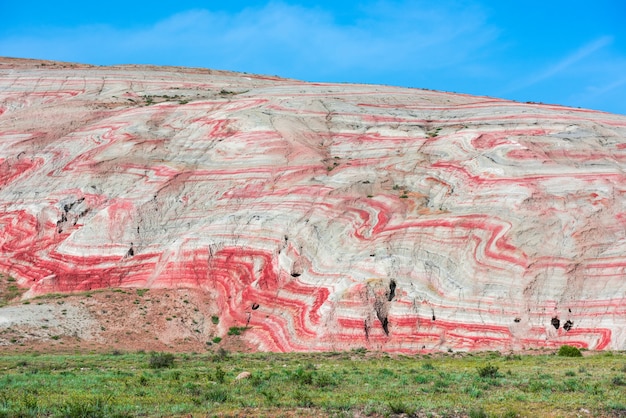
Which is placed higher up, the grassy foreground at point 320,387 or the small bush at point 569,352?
the small bush at point 569,352

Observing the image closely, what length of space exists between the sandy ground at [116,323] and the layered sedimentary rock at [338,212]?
126 centimetres

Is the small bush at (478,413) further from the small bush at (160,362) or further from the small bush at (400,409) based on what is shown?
the small bush at (160,362)

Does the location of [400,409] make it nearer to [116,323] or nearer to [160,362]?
[160,362]

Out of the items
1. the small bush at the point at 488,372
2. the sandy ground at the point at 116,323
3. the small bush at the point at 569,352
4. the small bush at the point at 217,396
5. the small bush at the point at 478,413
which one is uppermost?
the sandy ground at the point at 116,323

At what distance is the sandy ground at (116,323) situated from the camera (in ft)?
127

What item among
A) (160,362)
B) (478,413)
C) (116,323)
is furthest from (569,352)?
(116,323)

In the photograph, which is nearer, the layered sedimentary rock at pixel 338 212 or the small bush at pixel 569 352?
the small bush at pixel 569 352

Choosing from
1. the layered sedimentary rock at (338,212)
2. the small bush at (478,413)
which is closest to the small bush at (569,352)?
the layered sedimentary rock at (338,212)

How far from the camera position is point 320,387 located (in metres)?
21.6

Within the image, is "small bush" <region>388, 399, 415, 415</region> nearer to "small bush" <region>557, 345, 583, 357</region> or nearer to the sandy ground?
"small bush" <region>557, 345, 583, 357</region>

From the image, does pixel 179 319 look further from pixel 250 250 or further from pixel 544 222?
pixel 544 222

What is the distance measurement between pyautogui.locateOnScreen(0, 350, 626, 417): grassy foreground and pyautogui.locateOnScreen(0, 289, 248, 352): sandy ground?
26.3 feet

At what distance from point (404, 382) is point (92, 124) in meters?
47.0

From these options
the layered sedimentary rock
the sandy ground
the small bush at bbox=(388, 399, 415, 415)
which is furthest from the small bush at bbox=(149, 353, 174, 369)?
the small bush at bbox=(388, 399, 415, 415)
